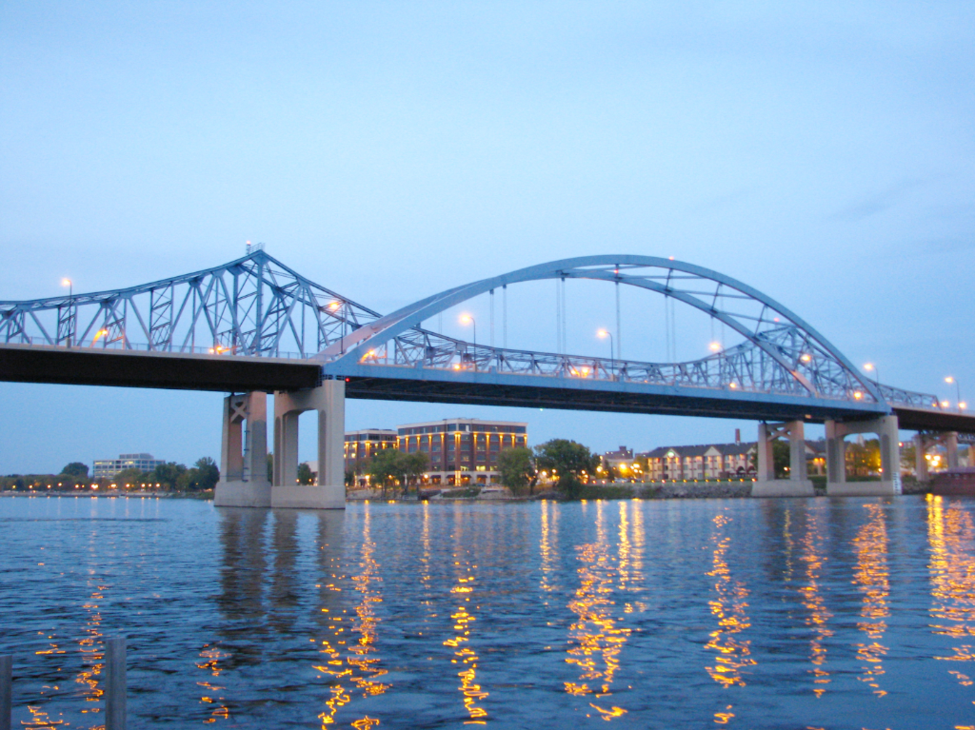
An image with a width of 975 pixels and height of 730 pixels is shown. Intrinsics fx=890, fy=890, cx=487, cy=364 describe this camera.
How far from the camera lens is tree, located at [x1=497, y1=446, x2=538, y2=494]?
145 meters

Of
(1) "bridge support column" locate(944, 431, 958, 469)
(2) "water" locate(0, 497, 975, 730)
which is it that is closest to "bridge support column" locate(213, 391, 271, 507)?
(2) "water" locate(0, 497, 975, 730)

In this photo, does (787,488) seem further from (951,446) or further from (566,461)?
(951,446)

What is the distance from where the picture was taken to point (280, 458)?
75062mm

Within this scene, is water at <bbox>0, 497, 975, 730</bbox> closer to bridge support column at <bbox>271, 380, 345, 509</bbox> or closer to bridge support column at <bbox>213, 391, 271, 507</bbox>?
bridge support column at <bbox>271, 380, 345, 509</bbox>

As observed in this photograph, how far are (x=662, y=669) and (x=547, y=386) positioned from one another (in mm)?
72486

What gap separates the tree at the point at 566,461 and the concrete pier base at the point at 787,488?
28.8 meters

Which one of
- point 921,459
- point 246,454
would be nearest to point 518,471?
point 921,459

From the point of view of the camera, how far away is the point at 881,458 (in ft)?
416

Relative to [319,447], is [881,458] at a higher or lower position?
lower

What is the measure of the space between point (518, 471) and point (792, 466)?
4225 centimetres

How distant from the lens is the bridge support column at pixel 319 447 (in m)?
69.2

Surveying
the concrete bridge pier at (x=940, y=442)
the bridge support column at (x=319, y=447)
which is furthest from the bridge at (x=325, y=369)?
the concrete bridge pier at (x=940, y=442)

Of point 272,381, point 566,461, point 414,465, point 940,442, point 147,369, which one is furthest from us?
point 414,465

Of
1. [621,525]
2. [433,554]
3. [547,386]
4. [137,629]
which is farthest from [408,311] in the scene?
[137,629]
